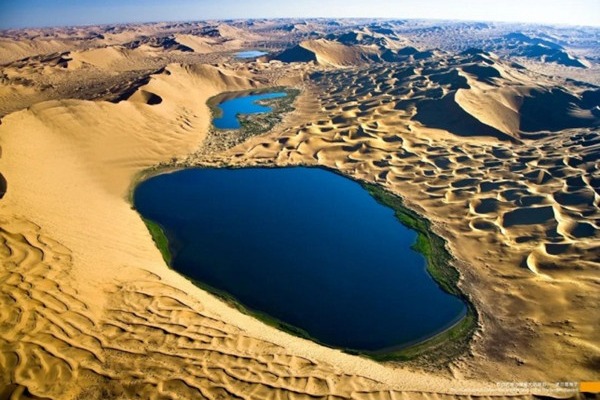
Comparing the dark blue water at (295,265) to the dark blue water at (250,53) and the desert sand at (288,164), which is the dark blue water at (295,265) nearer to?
the desert sand at (288,164)

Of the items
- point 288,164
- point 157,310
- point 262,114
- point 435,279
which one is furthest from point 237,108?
point 157,310

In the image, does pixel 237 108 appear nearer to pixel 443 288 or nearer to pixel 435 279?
pixel 435 279

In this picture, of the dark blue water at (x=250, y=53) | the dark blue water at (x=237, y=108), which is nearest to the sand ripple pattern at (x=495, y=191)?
the dark blue water at (x=237, y=108)

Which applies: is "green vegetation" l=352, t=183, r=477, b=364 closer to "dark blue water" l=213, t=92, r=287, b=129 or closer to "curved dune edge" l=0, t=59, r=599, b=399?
"curved dune edge" l=0, t=59, r=599, b=399

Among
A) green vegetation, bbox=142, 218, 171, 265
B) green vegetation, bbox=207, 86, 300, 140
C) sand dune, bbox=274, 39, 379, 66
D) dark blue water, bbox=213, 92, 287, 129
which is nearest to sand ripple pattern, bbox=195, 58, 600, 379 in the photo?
green vegetation, bbox=207, 86, 300, 140

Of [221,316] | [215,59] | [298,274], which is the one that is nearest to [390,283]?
[298,274]
